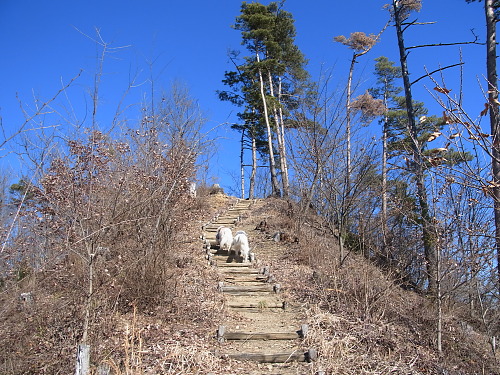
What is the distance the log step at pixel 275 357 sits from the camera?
5934 mm

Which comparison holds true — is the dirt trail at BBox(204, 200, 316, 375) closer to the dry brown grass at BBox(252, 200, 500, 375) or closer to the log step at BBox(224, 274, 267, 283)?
the log step at BBox(224, 274, 267, 283)

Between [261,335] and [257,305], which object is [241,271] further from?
[261,335]

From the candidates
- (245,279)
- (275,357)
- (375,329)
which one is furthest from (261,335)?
(245,279)

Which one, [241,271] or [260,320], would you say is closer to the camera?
[260,320]

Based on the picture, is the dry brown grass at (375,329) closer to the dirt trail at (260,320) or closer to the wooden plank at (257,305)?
the dirt trail at (260,320)

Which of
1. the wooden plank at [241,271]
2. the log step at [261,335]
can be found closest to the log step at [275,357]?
the log step at [261,335]

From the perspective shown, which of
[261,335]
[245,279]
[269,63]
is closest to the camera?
[261,335]

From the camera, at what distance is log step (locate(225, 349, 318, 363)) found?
5.93m

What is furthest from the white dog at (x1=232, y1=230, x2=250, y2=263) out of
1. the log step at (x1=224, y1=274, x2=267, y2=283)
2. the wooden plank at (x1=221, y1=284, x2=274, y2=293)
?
the wooden plank at (x1=221, y1=284, x2=274, y2=293)

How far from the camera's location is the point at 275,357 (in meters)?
5.96

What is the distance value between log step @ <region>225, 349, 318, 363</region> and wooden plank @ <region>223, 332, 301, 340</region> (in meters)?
0.59

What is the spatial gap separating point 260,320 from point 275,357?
152 centimetres

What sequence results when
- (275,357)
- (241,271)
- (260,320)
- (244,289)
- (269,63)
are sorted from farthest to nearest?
(269,63) < (241,271) < (244,289) < (260,320) < (275,357)

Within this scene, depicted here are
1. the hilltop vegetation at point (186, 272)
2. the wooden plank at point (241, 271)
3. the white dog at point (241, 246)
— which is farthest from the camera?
the white dog at point (241, 246)
